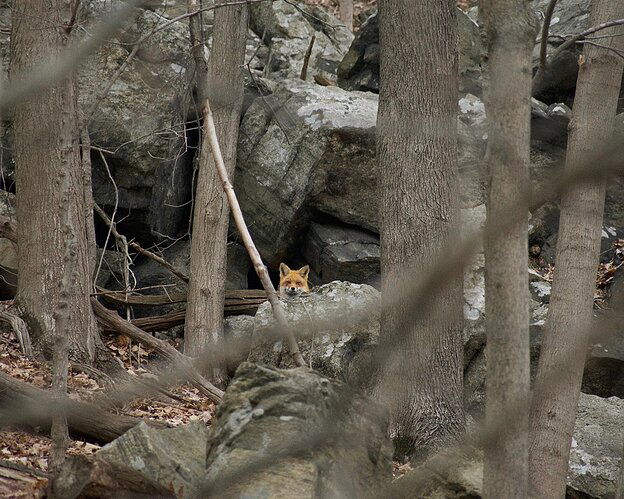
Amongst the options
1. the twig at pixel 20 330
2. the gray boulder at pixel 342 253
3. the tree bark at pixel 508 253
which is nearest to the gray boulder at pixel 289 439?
the tree bark at pixel 508 253

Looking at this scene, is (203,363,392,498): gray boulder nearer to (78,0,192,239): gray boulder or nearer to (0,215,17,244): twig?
(0,215,17,244): twig

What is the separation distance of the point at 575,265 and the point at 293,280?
247 inches

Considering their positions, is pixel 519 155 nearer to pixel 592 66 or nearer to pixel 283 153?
pixel 592 66

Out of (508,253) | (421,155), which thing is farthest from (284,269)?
(508,253)

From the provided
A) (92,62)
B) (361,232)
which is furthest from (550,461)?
(92,62)

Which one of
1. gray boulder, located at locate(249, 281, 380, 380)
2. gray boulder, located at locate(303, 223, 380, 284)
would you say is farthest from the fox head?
gray boulder, located at locate(249, 281, 380, 380)

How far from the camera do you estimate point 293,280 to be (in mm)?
12125

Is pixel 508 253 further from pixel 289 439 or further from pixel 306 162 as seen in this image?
pixel 306 162

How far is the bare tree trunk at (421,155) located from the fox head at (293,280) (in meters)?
4.62

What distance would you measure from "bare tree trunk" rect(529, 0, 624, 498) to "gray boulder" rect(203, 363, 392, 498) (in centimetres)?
308

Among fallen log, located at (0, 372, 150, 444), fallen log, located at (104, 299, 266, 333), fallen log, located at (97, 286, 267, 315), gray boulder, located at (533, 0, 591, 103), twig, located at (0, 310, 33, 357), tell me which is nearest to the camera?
fallen log, located at (0, 372, 150, 444)

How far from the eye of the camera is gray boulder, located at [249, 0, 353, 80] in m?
15.0

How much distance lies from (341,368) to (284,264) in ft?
14.0

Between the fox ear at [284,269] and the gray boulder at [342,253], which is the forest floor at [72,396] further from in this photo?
the gray boulder at [342,253]
